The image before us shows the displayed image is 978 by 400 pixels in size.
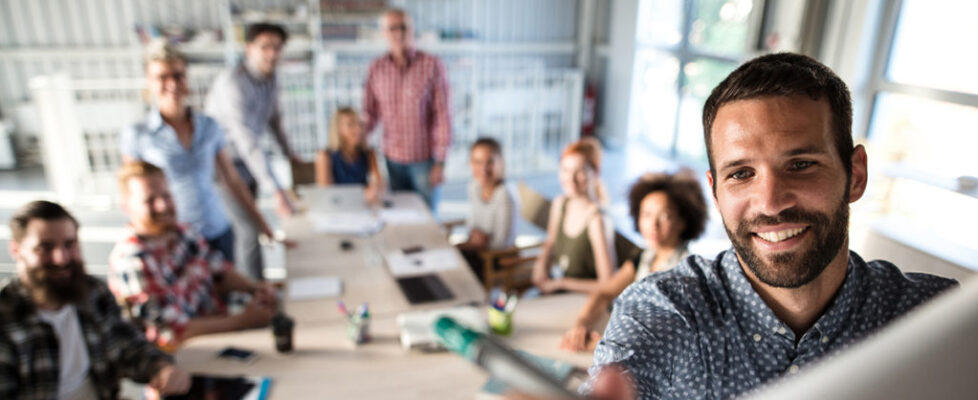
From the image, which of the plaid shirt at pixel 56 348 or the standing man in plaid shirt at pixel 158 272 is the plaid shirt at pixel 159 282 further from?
the plaid shirt at pixel 56 348

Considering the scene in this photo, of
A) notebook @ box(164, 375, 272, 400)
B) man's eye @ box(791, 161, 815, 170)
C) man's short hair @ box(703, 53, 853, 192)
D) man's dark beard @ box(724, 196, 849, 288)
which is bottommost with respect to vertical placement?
notebook @ box(164, 375, 272, 400)

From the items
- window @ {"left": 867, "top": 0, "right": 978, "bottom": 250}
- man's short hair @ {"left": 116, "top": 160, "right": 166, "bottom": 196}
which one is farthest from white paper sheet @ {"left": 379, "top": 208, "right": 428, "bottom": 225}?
window @ {"left": 867, "top": 0, "right": 978, "bottom": 250}

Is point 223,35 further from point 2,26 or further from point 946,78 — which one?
point 946,78

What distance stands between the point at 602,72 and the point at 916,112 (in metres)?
4.28

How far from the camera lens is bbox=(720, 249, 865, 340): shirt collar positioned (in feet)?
3.19

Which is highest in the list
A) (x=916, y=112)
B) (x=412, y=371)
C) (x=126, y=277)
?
(x=916, y=112)

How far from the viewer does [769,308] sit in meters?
0.99

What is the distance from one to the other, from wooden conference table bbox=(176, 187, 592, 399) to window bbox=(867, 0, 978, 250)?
2413 mm

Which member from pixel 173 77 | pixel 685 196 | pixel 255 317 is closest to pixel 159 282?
pixel 255 317

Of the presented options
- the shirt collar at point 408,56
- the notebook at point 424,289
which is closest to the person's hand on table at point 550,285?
the notebook at point 424,289

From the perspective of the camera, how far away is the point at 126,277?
2184 mm

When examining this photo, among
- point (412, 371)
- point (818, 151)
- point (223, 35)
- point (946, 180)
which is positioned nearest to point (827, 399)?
point (818, 151)

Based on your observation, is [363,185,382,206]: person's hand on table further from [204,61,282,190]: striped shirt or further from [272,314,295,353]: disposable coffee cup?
[272,314,295,353]: disposable coffee cup

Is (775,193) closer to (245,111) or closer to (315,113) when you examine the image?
(245,111)
